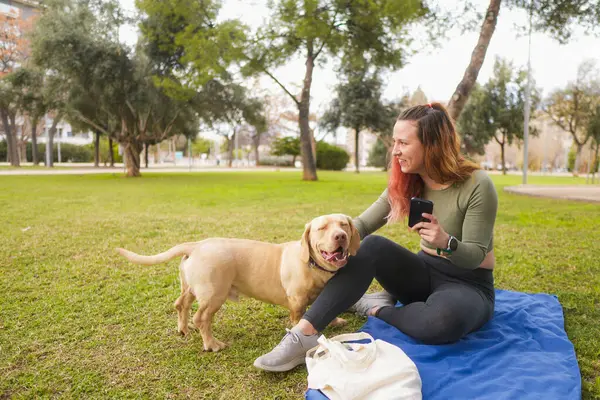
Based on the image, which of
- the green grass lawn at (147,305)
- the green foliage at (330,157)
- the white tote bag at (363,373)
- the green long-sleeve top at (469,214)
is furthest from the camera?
the green foliage at (330,157)

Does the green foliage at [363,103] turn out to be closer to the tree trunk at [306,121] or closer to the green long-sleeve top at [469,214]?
the tree trunk at [306,121]

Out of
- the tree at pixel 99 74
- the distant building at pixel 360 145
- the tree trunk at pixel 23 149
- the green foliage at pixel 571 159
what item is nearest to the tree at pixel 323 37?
the tree at pixel 99 74

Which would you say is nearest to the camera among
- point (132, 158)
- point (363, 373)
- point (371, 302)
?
point (363, 373)

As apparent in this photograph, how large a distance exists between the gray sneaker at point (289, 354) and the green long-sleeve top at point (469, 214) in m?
1.02

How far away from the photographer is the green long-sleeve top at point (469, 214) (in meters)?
2.53

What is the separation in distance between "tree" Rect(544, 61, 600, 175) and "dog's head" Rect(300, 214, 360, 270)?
31.6 meters

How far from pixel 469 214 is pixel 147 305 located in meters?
2.68

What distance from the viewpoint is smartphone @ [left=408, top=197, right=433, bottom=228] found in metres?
2.38

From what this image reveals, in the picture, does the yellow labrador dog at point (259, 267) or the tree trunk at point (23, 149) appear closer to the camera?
the yellow labrador dog at point (259, 267)

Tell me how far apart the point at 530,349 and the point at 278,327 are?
1748 mm

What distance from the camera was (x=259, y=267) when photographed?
9.52 feet

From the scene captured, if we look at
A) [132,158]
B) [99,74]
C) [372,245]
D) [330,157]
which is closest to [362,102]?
[330,157]

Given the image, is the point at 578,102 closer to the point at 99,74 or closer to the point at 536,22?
the point at 536,22

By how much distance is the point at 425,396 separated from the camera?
219 centimetres
